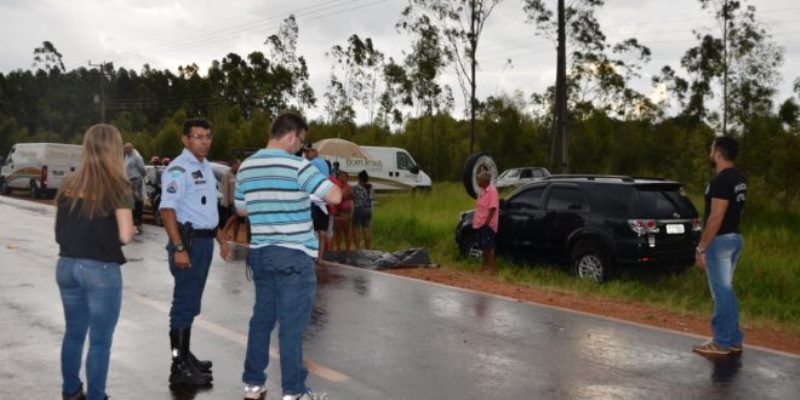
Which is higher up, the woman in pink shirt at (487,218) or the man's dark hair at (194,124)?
the man's dark hair at (194,124)

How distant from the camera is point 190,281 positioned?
5.75 m

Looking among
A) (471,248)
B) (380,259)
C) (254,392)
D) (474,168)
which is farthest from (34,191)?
(254,392)

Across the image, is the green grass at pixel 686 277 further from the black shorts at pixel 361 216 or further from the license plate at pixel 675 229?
the black shorts at pixel 361 216

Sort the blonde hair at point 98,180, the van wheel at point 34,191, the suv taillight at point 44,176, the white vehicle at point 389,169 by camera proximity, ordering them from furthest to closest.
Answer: the white vehicle at point 389,169, the van wheel at point 34,191, the suv taillight at point 44,176, the blonde hair at point 98,180

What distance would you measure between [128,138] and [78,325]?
59.5m

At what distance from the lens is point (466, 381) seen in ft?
20.0

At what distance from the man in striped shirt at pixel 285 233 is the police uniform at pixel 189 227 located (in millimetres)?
710

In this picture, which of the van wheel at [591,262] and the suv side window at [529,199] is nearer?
the van wheel at [591,262]

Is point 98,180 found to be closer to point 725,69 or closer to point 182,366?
point 182,366

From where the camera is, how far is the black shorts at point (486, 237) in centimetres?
1259

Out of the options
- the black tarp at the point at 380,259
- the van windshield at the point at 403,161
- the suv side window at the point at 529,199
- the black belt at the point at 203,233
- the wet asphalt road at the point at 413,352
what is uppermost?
the van windshield at the point at 403,161

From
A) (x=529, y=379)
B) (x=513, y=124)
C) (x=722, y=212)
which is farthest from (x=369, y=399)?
(x=513, y=124)

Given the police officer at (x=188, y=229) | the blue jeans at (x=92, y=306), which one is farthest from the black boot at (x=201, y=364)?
the blue jeans at (x=92, y=306)

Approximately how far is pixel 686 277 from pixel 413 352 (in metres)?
6.93
